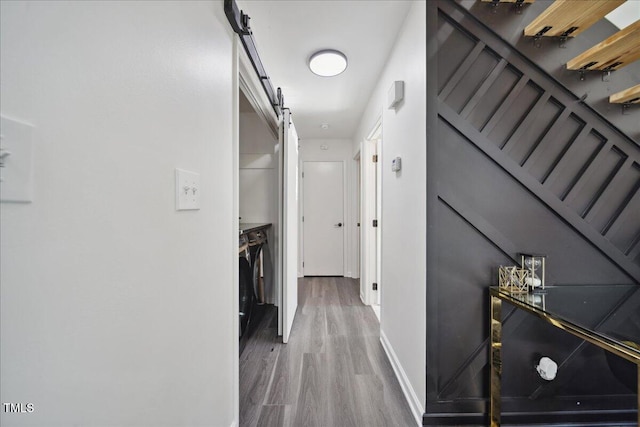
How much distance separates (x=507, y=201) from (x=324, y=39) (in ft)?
5.33

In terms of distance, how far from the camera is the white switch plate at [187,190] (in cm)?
88

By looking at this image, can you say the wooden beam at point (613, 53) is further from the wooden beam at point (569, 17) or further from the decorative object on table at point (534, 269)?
the decorative object on table at point (534, 269)

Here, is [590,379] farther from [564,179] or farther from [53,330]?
[53,330]

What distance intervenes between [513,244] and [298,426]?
144cm

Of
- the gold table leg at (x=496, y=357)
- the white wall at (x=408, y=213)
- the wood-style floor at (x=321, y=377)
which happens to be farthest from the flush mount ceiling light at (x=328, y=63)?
the wood-style floor at (x=321, y=377)

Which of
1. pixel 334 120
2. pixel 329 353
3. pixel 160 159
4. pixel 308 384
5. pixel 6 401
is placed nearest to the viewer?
pixel 6 401

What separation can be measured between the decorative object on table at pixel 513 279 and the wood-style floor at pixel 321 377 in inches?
34.2

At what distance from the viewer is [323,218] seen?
4.97 metres

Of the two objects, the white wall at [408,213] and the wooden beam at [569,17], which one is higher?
the wooden beam at [569,17]

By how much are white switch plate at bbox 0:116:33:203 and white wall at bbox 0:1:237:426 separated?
14mm

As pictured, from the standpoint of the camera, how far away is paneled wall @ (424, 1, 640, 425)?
148cm

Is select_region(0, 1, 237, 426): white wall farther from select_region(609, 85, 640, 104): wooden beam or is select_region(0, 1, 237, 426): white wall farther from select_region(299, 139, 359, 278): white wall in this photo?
select_region(299, 139, 359, 278): white wall

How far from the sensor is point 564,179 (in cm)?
148

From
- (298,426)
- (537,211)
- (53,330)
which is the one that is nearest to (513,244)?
(537,211)
